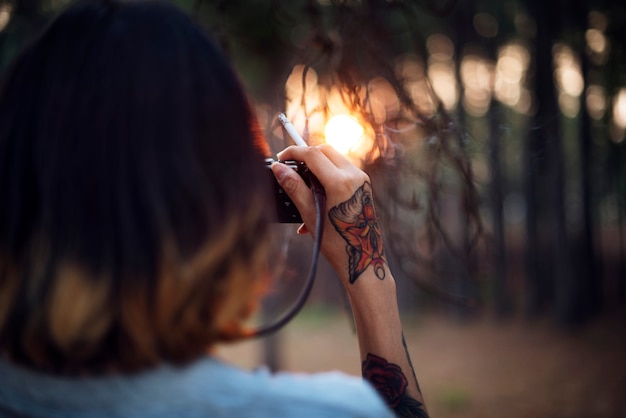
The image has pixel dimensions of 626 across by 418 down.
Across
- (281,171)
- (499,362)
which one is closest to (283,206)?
(281,171)

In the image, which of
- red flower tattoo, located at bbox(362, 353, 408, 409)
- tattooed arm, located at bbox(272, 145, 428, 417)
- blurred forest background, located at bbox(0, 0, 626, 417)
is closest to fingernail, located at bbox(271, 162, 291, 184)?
tattooed arm, located at bbox(272, 145, 428, 417)

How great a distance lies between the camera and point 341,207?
128 cm

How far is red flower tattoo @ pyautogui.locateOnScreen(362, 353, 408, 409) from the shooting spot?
113 centimetres

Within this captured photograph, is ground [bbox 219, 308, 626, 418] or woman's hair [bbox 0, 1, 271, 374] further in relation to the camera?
ground [bbox 219, 308, 626, 418]

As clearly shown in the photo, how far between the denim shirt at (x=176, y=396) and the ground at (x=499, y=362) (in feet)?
20.9

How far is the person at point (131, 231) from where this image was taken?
696 mm

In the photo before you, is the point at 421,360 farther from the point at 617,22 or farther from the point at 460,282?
the point at 617,22

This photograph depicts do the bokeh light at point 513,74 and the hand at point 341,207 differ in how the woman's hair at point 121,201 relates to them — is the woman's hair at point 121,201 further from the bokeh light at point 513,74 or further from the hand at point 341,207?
the bokeh light at point 513,74

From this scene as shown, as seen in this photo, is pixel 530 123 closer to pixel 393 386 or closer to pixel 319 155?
pixel 319 155

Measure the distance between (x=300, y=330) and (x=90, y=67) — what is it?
433 inches

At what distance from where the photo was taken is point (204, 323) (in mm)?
739

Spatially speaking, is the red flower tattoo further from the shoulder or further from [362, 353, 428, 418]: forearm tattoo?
the shoulder

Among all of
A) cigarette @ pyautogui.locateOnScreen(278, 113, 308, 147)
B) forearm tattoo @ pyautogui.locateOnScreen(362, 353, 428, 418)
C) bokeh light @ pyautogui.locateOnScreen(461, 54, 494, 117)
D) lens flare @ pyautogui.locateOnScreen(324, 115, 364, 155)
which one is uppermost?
bokeh light @ pyautogui.locateOnScreen(461, 54, 494, 117)

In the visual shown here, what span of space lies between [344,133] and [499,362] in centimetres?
744
